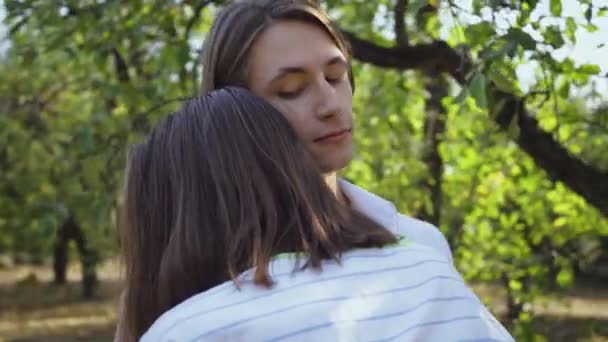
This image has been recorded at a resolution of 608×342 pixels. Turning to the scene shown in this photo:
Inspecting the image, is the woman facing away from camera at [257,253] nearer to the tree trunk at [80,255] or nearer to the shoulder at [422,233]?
the shoulder at [422,233]

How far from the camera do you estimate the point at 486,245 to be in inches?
278

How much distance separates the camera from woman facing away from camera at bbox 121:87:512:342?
1.31 meters

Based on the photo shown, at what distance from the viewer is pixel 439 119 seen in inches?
291

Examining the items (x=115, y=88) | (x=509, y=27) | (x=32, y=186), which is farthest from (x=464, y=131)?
(x=32, y=186)

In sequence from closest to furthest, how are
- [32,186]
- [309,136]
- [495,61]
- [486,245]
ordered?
[309,136] → [495,61] → [486,245] → [32,186]

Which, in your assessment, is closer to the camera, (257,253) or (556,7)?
(257,253)

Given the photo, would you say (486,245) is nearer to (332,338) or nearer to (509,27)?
(509,27)

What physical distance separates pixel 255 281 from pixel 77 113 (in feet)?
39.7

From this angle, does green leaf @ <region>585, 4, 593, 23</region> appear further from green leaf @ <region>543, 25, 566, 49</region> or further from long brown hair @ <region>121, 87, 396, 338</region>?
long brown hair @ <region>121, 87, 396, 338</region>

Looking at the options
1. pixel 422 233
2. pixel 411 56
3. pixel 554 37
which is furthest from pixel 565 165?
pixel 422 233

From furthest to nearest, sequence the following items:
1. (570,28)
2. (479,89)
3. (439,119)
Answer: (439,119)
(570,28)
(479,89)

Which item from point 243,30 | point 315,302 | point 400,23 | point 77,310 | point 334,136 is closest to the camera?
point 315,302

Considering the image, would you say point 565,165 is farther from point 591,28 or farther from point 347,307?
point 347,307

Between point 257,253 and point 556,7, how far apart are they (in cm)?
205
